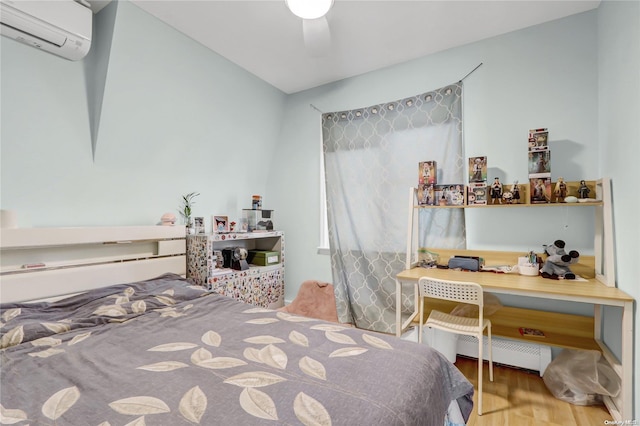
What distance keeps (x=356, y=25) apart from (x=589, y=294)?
7.90 ft

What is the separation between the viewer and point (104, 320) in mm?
1649

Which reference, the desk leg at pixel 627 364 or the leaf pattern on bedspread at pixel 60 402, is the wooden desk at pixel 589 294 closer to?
the desk leg at pixel 627 364

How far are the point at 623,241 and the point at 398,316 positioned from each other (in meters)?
1.47

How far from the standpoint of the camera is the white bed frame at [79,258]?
1705 millimetres

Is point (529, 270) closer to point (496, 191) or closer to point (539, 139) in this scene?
point (496, 191)

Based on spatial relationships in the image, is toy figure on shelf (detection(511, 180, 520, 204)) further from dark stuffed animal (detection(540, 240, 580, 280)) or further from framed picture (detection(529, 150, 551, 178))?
dark stuffed animal (detection(540, 240, 580, 280))

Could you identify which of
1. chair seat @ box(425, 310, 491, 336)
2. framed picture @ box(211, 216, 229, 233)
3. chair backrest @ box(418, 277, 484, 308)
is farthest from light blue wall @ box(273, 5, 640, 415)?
framed picture @ box(211, 216, 229, 233)

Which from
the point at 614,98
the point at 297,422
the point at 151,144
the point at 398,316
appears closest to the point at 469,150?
the point at 614,98

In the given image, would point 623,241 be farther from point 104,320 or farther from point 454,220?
point 104,320

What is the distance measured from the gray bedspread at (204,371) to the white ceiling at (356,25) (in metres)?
1.80

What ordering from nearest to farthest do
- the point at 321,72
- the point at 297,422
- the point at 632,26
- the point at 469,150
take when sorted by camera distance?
the point at 297,422, the point at 632,26, the point at 469,150, the point at 321,72

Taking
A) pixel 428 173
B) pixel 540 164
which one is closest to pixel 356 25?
pixel 428 173

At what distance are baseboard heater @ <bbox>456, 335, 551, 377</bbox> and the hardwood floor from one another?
3.1 inches

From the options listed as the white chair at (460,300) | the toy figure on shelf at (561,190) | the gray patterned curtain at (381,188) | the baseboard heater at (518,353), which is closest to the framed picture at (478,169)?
the gray patterned curtain at (381,188)
